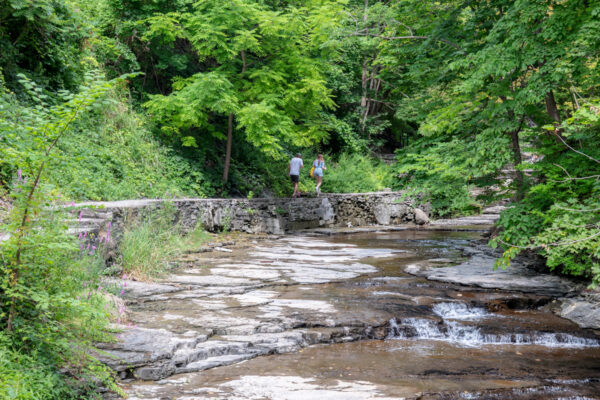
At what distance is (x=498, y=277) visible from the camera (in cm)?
841

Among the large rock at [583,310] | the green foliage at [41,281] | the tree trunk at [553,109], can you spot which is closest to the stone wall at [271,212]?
the green foliage at [41,281]

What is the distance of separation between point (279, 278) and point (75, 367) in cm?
449

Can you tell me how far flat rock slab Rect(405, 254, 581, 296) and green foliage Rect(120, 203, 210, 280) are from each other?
4.12 m

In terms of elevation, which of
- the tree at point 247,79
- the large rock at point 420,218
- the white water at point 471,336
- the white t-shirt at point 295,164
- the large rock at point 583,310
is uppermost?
the tree at point 247,79

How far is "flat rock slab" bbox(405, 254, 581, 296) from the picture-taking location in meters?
7.79

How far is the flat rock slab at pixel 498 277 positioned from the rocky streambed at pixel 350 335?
0.03 metres

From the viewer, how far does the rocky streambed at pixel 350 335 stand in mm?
4305

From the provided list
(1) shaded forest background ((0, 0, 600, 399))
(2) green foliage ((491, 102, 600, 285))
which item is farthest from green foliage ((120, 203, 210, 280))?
(2) green foliage ((491, 102, 600, 285))

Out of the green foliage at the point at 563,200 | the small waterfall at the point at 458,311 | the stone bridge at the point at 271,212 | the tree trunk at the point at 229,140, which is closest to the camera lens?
the small waterfall at the point at 458,311

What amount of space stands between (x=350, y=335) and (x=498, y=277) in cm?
381

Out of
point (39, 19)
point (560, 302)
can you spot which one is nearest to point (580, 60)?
point (560, 302)

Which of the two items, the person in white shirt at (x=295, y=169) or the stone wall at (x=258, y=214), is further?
the person in white shirt at (x=295, y=169)

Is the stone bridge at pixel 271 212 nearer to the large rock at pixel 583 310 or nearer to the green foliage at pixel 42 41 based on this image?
the large rock at pixel 583 310

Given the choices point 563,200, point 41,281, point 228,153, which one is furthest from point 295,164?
point 41,281
